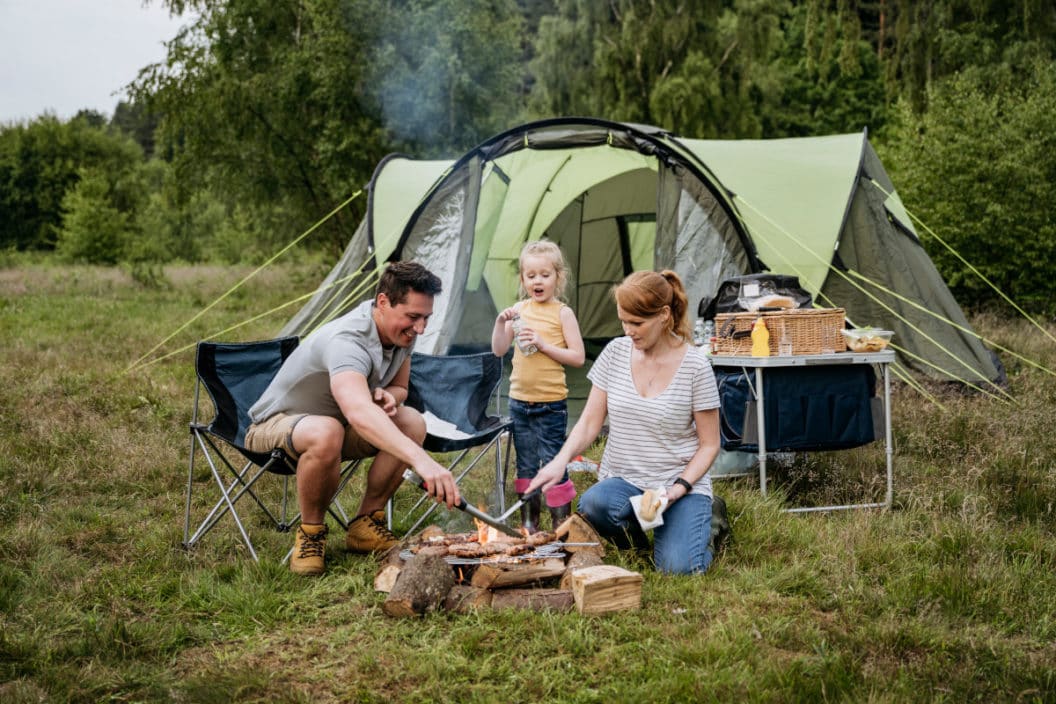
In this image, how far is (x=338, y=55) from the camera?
38.3ft

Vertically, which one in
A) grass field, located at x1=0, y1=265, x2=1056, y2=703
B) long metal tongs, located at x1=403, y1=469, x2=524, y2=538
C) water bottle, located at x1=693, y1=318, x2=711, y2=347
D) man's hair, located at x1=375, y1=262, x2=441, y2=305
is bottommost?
grass field, located at x1=0, y1=265, x2=1056, y2=703

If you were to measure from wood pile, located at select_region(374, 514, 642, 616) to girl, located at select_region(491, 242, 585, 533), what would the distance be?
832 millimetres

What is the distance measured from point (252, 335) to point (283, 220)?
5.88m

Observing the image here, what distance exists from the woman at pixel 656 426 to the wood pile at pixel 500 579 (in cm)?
22

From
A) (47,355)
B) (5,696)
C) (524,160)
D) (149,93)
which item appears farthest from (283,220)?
(5,696)

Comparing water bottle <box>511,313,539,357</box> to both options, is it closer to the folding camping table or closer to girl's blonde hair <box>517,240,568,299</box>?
girl's blonde hair <box>517,240,568,299</box>

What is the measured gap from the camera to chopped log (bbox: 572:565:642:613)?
8.68 feet

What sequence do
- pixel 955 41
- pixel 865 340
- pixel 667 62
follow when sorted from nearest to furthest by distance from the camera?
pixel 865 340
pixel 955 41
pixel 667 62

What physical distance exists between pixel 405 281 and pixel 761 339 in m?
1.52

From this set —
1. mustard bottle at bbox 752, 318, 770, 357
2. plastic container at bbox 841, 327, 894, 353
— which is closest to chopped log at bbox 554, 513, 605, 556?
mustard bottle at bbox 752, 318, 770, 357

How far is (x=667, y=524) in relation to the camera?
304 centimetres

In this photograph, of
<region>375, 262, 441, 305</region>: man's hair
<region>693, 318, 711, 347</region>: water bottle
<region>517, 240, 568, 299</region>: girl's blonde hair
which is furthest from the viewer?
<region>693, 318, 711, 347</region>: water bottle

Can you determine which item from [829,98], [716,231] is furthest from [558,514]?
[829,98]

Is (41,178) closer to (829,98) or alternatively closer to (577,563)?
(829,98)
